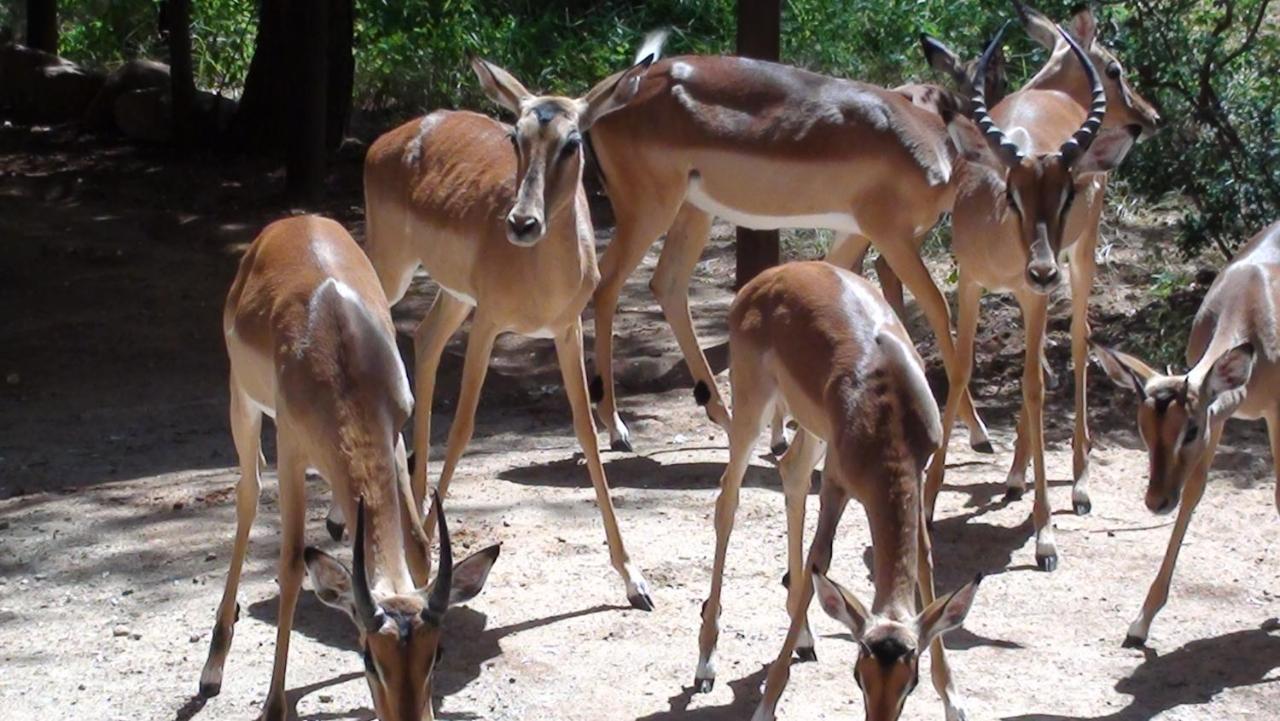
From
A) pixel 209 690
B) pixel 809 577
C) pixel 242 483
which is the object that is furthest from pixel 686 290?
pixel 209 690

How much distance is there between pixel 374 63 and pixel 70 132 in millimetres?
2797

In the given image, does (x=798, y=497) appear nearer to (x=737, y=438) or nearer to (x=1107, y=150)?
(x=737, y=438)

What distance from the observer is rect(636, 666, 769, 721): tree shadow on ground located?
6.04 meters

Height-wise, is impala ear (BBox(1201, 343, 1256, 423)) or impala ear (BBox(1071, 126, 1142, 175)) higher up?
impala ear (BBox(1071, 126, 1142, 175))

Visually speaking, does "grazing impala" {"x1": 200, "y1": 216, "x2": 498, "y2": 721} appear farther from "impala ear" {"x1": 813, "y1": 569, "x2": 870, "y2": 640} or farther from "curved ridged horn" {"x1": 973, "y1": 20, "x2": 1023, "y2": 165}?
"curved ridged horn" {"x1": 973, "y1": 20, "x2": 1023, "y2": 165}

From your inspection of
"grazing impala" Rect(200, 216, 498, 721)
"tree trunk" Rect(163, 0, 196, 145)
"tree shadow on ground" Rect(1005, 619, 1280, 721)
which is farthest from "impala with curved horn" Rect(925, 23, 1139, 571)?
"tree trunk" Rect(163, 0, 196, 145)

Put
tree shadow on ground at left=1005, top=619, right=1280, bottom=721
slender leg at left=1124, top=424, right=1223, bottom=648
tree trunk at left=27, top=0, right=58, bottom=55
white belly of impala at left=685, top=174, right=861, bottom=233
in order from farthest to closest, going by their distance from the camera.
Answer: tree trunk at left=27, top=0, right=58, bottom=55 < white belly of impala at left=685, top=174, right=861, bottom=233 < slender leg at left=1124, top=424, right=1223, bottom=648 < tree shadow on ground at left=1005, top=619, right=1280, bottom=721

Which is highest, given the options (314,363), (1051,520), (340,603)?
(314,363)

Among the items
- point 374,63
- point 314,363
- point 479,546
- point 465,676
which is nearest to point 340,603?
point 314,363

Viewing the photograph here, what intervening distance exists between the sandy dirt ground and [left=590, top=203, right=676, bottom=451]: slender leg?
228 millimetres

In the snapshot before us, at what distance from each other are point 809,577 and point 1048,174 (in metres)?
2.60

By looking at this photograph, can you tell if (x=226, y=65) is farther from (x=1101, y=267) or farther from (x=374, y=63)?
(x=1101, y=267)

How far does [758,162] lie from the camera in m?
8.96

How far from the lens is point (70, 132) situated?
15727 millimetres
